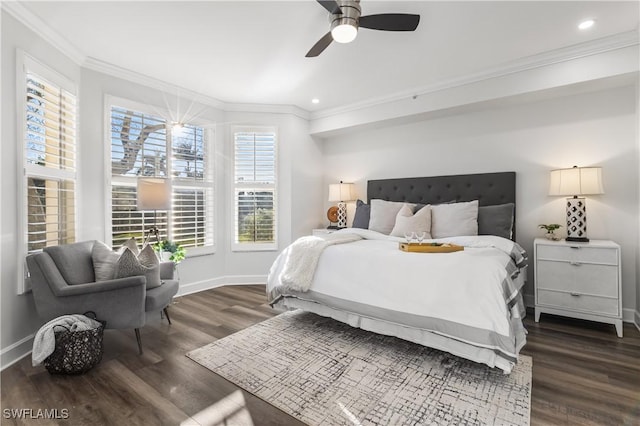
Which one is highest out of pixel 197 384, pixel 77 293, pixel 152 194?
pixel 152 194

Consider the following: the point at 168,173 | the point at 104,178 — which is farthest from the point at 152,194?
the point at 168,173

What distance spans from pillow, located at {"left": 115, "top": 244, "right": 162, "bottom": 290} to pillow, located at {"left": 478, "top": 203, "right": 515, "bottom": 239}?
3.35 meters

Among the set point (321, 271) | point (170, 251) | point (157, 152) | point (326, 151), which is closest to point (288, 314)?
point (321, 271)

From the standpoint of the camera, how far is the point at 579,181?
3141mm

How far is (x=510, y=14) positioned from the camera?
8.38 feet

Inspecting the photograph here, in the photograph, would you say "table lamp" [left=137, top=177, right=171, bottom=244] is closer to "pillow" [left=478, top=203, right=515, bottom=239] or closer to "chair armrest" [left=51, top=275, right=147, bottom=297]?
"chair armrest" [left=51, top=275, right=147, bottom=297]

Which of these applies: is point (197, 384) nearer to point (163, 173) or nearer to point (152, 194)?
point (152, 194)

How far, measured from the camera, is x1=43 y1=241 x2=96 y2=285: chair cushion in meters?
2.51

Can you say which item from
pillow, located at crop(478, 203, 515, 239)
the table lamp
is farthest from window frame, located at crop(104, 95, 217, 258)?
pillow, located at crop(478, 203, 515, 239)

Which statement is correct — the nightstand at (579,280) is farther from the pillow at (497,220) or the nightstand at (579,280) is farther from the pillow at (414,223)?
the pillow at (414,223)

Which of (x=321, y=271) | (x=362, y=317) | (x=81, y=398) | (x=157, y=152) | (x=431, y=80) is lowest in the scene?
(x=81, y=398)

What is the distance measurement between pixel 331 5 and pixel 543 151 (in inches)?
118

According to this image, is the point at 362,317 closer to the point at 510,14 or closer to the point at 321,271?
the point at 321,271

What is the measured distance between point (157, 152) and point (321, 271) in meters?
2.64
